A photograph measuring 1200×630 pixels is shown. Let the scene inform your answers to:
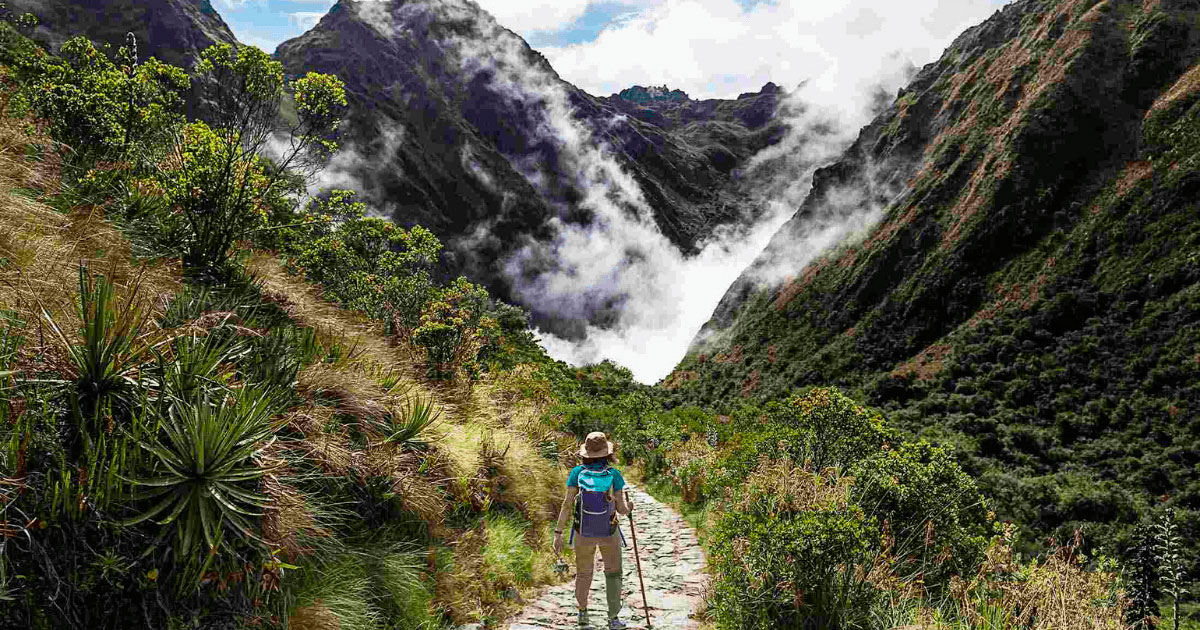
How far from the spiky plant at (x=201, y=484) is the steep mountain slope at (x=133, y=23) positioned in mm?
139782

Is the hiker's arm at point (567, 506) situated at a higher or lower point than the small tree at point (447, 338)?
lower

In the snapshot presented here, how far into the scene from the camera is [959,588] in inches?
202

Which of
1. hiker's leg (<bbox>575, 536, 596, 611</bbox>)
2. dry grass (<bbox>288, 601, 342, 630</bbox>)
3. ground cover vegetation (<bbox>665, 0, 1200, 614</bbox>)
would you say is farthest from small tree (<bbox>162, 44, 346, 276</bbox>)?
ground cover vegetation (<bbox>665, 0, 1200, 614</bbox>)

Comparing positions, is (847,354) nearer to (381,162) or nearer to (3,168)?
(3,168)

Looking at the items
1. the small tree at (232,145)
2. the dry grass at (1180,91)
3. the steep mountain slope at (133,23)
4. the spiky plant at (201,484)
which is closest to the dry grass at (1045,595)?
the spiky plant at (201,484)

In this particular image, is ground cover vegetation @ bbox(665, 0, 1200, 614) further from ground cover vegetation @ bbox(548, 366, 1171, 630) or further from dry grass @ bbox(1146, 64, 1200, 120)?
Answer: ground cover vegetation @ bbox(548, 366, 1171, 630)

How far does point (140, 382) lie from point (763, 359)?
100 meters

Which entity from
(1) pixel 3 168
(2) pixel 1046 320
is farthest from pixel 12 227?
(2) pixel 1046 320

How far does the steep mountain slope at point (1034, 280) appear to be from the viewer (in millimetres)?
50219

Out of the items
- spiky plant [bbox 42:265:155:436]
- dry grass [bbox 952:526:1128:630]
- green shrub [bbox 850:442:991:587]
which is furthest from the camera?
green shrub [bbox 850:442:991:587]

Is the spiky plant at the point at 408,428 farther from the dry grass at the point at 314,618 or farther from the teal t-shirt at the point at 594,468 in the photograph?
the dry grass at the point at 314,618

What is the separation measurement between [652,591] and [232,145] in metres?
8.10

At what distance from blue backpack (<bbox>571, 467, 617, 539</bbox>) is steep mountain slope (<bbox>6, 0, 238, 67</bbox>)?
140m

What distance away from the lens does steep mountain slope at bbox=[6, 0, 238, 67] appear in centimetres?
10606
